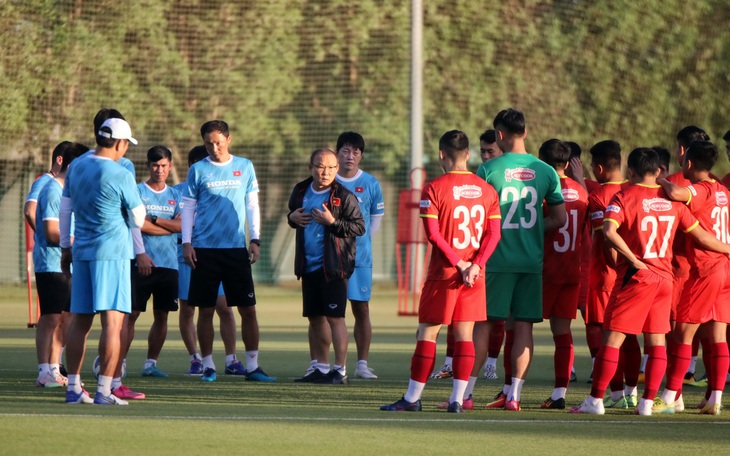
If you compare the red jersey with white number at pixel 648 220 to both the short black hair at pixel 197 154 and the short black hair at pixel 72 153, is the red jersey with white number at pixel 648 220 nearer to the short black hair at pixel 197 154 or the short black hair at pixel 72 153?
the short black hair at pixel 72 153

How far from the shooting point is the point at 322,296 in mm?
10648

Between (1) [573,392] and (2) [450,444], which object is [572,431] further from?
(1) [573,392]

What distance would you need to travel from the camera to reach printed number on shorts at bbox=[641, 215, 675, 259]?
844cm

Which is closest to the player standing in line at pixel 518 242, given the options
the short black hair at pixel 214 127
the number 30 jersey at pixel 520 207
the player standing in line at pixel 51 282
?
the number 30 jersey at pixel 520 207

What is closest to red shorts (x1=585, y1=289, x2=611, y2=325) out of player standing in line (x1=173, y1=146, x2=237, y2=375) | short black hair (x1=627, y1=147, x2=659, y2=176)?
short black hair (x1=627, y1=147, x2=659, y2=176)

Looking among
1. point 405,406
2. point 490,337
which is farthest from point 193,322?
point 405,406

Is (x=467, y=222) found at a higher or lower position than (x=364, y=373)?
higher

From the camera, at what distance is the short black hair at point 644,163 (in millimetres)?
8484

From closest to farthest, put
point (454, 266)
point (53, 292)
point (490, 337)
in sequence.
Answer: point (454, 266) → point (53, 292) → point (490, 337)

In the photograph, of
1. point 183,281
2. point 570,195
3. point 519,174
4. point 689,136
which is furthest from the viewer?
point 183,281

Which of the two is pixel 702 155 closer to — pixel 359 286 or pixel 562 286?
pixel 562 286

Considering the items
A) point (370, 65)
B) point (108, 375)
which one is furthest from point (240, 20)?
point (108, 375)

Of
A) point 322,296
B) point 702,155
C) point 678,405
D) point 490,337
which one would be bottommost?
point 678,405

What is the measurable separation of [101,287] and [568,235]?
11.8 ft
